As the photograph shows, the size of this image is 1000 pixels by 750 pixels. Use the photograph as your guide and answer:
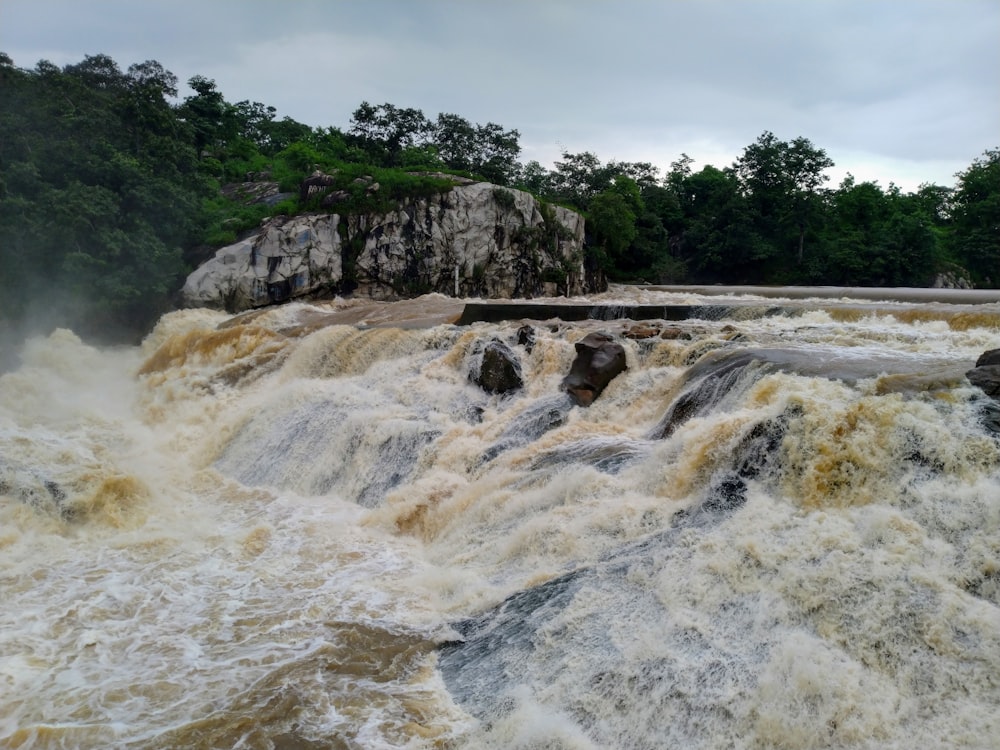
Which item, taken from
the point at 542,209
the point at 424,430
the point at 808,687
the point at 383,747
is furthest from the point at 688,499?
the point at 542,209

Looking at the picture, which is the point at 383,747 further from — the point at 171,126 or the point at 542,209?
the point at 542,209

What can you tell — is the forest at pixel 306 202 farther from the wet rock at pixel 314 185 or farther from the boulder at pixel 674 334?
the boulder at pixel 674 334

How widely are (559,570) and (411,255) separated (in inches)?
732

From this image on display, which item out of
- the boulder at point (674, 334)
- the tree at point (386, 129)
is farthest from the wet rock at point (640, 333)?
the tree at point (386, 129)

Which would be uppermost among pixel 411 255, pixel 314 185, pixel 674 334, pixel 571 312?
pixel 314 185

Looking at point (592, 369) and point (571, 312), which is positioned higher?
point (571, 312)

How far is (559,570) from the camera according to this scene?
5.00 metres

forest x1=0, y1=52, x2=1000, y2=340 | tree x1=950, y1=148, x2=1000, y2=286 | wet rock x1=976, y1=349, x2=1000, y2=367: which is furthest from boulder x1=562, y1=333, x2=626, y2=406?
tree x1=950, y1=148, x2=1000, y2=286

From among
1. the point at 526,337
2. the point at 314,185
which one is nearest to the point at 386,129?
the point at 314,185

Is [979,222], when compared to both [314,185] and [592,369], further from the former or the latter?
[592,369]

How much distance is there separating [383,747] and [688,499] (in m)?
2.81

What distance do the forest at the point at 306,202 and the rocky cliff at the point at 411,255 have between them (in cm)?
75

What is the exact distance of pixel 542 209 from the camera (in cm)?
2628

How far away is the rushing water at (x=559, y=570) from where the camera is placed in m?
3.57
